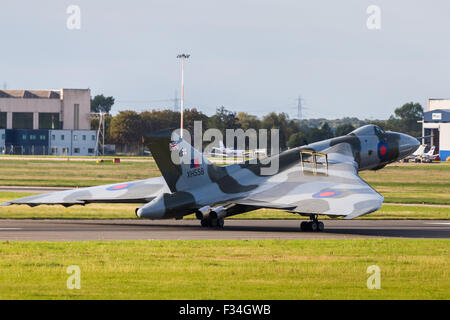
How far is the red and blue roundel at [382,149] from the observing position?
39281 millimetres

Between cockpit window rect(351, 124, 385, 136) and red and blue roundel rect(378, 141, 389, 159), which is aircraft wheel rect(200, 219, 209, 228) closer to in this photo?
cockpit window rect(351, 124, 385, 136)

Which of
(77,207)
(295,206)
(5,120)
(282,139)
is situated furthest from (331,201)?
(5,120)

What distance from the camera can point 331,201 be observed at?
102 feet

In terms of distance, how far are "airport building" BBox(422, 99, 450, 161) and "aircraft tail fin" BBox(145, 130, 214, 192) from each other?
125 meters

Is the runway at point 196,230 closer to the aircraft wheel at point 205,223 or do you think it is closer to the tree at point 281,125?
the aircraft wheel at point 205,223

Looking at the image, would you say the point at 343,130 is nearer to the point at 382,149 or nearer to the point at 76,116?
the point at 76,116

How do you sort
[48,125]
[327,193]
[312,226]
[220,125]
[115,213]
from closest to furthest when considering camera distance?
[327,193]
[312,226]
[115,213]
[220,125]
[48,125]

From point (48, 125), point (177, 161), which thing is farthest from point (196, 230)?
point (48, 125)

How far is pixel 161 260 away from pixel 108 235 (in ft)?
26.4

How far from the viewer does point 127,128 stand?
615 ft

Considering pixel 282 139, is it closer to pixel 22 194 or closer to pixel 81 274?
pixel 22 194

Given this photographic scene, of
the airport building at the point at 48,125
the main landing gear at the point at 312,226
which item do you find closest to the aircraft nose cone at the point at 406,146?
the main landing gear at the point at 312,226

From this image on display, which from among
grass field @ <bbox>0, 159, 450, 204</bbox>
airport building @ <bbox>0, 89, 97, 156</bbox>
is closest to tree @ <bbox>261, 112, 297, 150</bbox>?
grass field @ <bbox>0, 159, 450, 204</bbox>

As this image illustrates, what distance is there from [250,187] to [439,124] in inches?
5308
